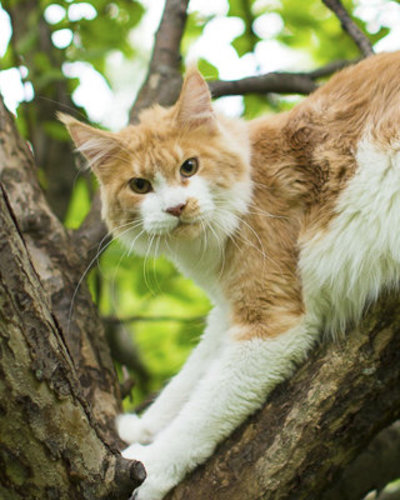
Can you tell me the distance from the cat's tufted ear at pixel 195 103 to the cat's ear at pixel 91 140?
Result: 39 cm

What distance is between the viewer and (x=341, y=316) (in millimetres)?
2666

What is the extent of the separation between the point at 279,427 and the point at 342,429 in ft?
0.84

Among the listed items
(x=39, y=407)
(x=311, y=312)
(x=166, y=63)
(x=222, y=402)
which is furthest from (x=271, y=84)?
(x=39, y=407)

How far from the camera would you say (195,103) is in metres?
3.04

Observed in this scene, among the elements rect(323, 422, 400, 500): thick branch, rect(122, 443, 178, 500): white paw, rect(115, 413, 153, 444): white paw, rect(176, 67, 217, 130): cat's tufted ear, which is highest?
rect(176, 67, 217, 130): cat's tufted ear

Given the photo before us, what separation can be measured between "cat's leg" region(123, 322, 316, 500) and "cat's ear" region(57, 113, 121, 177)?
121 centimetres

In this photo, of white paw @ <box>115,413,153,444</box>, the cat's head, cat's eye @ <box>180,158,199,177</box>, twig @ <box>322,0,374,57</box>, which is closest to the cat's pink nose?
the cat's head

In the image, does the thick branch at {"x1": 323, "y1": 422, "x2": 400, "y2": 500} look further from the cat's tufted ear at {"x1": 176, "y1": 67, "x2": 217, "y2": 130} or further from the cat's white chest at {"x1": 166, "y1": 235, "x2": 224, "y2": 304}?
the cat's tufted ear at {"x1": 176, "y1": 67, "x2": 217, "y2": 130}

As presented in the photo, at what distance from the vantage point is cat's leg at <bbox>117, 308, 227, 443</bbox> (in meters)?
3.12

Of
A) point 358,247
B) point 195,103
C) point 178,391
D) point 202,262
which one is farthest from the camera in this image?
point 178,391

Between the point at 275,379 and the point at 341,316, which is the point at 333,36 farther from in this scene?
the point at 275,379

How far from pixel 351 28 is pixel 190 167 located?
1.50 m

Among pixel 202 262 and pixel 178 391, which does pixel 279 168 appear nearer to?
pixel 202 262

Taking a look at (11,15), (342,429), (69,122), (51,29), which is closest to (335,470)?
(342,429)
